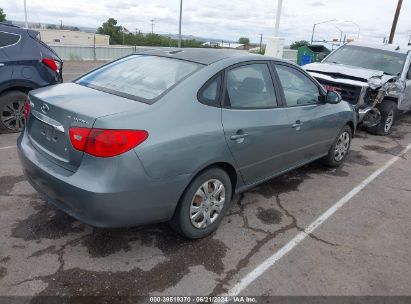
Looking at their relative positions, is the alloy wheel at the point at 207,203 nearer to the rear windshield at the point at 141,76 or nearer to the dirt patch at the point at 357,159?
the rear windshield at the point at 141,76

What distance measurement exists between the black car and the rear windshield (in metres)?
2.65

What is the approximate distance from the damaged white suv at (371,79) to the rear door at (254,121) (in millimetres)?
3663

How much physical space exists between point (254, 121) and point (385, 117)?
5257 millimetres

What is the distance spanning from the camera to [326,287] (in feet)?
9.08

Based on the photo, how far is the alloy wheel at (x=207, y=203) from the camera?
310 centimetres

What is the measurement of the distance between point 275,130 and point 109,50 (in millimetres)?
26411

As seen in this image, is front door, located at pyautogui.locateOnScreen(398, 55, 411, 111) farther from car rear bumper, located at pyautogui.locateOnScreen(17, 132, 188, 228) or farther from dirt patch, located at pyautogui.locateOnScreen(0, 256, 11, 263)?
dirt patch, located at pyautogui.locateOnScreen(0, 256, 11, 263)

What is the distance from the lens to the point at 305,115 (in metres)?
4.16

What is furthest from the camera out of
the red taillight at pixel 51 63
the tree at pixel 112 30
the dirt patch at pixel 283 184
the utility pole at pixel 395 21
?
the tree at pixel 112 30

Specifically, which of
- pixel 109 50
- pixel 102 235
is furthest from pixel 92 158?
pixel 109 50

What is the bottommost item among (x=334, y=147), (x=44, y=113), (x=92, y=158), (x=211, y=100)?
(x=334, y=147)

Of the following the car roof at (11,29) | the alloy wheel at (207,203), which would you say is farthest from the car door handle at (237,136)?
the car roof at (11,29)

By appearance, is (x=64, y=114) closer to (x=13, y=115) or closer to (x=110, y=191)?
(x=110, y=191)

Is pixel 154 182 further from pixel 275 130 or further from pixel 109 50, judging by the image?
pixel 109 50
